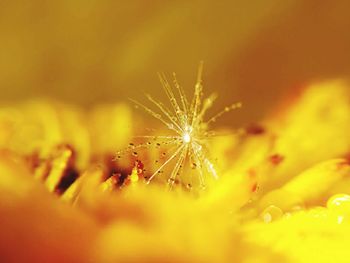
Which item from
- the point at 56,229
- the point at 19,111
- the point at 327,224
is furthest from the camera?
the point at 19,111

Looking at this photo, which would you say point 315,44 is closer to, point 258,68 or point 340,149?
point 258,68

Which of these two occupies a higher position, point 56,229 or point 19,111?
point 19,111

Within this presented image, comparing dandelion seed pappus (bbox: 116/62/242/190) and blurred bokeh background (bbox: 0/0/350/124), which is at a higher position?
blurred bokeh background (bbox: 0/0/350/124)

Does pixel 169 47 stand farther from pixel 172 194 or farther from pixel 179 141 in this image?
pixel 172 194

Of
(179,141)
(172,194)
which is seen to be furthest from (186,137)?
(172,194)

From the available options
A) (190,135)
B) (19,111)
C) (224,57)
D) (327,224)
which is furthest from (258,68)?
(19,111)
